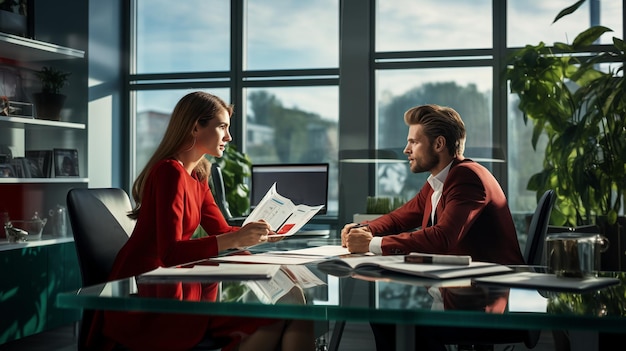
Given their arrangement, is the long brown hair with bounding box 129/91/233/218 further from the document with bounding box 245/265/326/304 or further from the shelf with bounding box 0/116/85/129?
the shelf with bounding box 0/116/85/129

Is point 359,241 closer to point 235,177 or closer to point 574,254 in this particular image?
point 574,254

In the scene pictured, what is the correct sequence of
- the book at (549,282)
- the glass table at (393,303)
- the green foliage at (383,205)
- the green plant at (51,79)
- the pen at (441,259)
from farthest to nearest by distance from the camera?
the green plant at (51,79) → the green foliage at (383,205) → the pen at (441,259) → the book at (549,282) → the glass table at (393,303)

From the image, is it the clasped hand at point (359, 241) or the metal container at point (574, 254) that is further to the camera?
the clasped hand at point (359, 241)

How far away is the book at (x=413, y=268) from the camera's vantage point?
1.60 meters

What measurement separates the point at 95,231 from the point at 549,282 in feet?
4.71

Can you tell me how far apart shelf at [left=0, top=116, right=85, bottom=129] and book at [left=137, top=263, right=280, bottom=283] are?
3192 mm

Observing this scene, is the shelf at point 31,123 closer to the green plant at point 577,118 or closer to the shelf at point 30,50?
the shelf at point 30,50

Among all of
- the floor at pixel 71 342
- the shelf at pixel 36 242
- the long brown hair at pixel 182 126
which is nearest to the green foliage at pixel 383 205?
the floor at pixel 71 342

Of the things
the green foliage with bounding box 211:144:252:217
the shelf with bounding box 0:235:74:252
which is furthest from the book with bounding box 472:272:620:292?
the green foliage with bounding box 211:144:252:217

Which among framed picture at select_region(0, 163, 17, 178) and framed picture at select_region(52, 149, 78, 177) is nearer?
framed picture at select_region(0, 163, 17, 178)

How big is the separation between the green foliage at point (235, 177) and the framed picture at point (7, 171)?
1533 mm

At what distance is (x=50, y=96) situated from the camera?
16.1 ft

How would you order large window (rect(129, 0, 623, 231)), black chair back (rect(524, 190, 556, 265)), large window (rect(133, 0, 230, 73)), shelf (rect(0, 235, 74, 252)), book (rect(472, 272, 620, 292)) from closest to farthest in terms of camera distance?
1. book (rect(472, 272, 620, 292))
2. black chair back (rect(524, 190, 556, 265))
3. shelf (rect(0, 235, 74, 252))
4. large window (rect(129, 0, 623, 231))
5. large window (rect(133, 0, 230, 73))

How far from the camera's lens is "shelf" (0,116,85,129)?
177 inches
